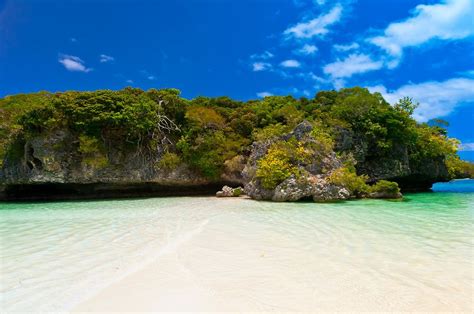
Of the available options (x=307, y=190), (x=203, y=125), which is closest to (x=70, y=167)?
(x=203, y=125)

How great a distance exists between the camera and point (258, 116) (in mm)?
18828

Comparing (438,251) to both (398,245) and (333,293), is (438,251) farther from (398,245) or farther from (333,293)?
(333,293)

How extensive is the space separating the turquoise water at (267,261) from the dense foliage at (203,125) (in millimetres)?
7863

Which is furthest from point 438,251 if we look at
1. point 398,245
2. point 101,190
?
point 101,190

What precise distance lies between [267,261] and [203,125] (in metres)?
14.2

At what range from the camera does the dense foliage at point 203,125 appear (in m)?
15.4

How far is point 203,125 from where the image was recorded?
1789cm

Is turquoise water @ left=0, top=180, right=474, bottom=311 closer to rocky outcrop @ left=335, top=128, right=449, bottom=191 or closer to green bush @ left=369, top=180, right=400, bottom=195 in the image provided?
green bush @ left=369, top=180, right=400, bottom=195

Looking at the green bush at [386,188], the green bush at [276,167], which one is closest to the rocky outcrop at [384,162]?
the green bush at [386,188]

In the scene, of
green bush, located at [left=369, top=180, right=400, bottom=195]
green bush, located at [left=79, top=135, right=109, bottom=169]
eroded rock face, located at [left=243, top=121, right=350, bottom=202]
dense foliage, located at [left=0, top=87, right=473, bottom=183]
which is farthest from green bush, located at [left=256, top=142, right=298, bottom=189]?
green bush, located at [left=79, top=135, right=109, bottom=169]

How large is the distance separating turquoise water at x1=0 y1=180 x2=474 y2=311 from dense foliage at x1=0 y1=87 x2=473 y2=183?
7863 millimetres

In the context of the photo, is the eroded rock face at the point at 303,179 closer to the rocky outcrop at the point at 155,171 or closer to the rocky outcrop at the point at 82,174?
the rocky outcrop at the point at 155,171

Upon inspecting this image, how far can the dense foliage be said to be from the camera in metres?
15.4

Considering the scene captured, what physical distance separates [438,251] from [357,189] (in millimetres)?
10162
